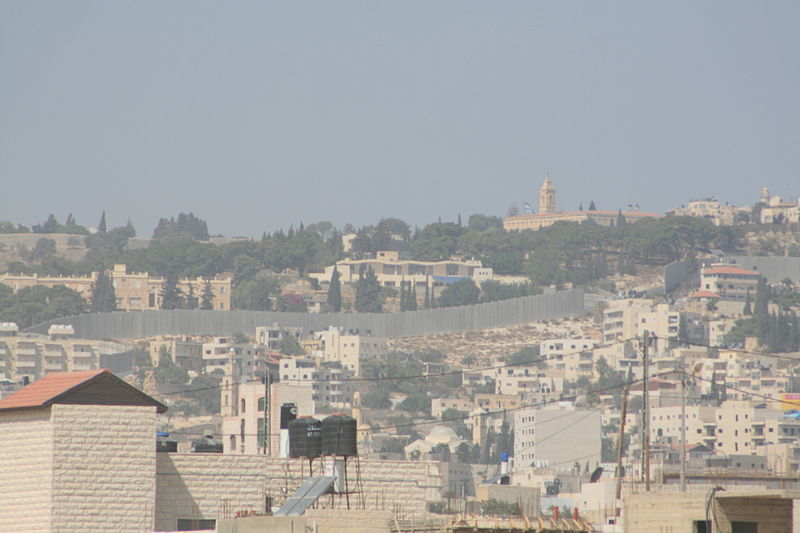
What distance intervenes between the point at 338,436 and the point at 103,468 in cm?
409

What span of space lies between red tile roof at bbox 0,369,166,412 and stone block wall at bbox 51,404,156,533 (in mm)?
619

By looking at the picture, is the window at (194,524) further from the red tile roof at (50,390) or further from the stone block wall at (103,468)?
the red tile roof at (50,390)

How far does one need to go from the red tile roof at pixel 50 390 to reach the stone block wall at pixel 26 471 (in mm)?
186

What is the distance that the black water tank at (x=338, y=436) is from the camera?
116 feet

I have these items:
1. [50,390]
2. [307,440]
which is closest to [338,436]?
[307,440]

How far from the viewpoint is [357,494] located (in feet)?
123

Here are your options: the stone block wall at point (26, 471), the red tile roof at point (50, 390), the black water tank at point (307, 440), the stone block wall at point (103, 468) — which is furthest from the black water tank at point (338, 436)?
the stone block wall at point (26, 471)

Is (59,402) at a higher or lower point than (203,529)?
higher

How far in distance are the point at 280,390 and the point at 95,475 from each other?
66147 mm

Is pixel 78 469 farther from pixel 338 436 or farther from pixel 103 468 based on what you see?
pixel 338 436

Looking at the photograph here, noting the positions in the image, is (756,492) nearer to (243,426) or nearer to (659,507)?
(659,507)

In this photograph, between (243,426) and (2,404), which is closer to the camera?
(2,404)

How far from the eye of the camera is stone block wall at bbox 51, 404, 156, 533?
34.7 meters

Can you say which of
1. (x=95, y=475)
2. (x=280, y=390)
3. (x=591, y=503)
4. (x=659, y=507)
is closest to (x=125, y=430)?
(x=95, y=475)
